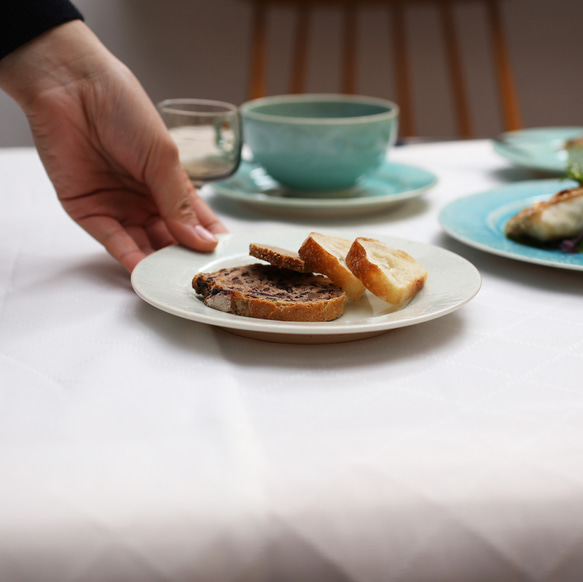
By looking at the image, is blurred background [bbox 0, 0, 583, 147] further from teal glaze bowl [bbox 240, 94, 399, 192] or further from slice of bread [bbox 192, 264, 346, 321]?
slice of bread [bbox 192, 264, 346, 321]

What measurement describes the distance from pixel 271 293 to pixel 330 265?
69 millimetres

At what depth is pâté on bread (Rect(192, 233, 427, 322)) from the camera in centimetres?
57

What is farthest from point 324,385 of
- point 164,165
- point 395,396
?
point 164,165

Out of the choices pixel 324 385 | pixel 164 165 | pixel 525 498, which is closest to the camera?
pixel 525 498

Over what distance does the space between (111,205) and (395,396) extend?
0.58 meters

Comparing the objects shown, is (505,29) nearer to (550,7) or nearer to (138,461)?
(550,7)

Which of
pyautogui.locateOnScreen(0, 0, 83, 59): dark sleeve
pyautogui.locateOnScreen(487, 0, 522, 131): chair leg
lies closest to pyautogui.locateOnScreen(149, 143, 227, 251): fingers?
pyautogui.locateOnScreen(0, 0, 83, 59): dark sleeve

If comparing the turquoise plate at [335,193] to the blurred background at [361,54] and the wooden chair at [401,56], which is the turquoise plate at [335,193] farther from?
the blurred background at [361,54]

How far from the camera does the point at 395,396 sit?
482mm

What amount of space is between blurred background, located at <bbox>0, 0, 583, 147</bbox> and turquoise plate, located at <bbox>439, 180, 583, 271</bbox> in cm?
246

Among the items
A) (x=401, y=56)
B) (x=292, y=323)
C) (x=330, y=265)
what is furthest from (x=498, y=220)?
(x=401, y=56)

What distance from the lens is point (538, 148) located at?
1323mm

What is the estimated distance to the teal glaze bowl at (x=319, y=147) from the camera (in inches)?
40.9

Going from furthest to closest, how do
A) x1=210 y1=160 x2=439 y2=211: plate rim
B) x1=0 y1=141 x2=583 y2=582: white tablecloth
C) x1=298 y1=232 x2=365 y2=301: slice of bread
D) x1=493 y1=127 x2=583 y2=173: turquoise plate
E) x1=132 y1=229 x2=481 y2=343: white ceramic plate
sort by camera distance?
x1=493 y1=127 x2=583 y2=173: turquoise plate
x1=210 y1=160 x2=439 y2=211: plate rim
x1=298 y1=232 x2=365 y2=301: slice of bread
x1=132 y1=229 x2=481 y2=343: white ceramic plate
x1=0 y1=141 x2=583 y2=582: white tablecloth
